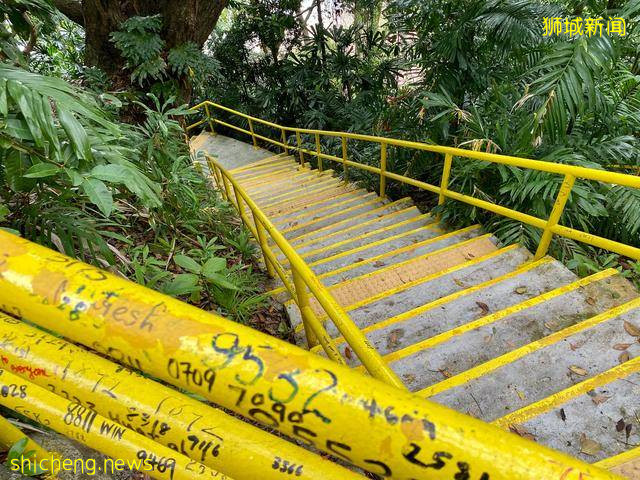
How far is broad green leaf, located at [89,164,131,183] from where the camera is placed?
1.64 metres

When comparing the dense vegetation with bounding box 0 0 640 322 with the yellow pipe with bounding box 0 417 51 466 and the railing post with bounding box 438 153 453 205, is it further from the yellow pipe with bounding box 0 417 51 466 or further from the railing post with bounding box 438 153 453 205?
the yellow pipe with bounding box 0 417 51 466

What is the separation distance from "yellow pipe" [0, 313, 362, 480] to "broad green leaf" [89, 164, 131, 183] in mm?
962

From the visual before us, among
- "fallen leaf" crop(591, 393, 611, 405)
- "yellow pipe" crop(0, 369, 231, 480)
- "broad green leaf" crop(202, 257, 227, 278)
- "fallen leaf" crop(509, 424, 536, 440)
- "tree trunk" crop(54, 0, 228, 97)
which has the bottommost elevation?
"fallen leaf" crop(509, 424, 536, 440)

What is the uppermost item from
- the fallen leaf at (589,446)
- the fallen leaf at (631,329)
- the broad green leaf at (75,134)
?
the broad green leaf at (75,134)

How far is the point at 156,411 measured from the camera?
29.9 inches

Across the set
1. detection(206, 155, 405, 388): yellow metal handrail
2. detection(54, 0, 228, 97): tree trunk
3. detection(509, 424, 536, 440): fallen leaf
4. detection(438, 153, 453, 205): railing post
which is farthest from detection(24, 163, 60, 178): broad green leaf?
detection(54, 0, 228, 97): tree trunk

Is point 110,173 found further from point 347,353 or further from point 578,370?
point 578,370

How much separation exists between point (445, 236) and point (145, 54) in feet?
16.6

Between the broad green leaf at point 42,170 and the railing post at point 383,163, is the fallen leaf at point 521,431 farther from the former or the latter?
the railing post at point 383,163

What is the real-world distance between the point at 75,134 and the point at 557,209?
304cm

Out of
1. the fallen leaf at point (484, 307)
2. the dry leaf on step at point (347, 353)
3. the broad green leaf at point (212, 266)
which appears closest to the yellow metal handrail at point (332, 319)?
the dry leaf on step at point (347, 353)

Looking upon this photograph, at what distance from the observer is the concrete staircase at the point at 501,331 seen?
162 cm

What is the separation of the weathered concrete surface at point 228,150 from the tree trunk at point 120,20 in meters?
4.16

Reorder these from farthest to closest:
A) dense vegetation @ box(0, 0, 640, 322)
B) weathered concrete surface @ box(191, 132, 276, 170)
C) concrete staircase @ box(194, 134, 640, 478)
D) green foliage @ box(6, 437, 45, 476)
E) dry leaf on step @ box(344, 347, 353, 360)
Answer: weathered concrete surface @ box(191, 132, 276, 170)
dry leaf on step @ box(344, 347, 353, 360)
dense vegetation @ box(0, 0, 640, 322)
concrete staircase @ box(194, 134, 640, 478)
green foliage @ box(6, 437, 45, 476)
